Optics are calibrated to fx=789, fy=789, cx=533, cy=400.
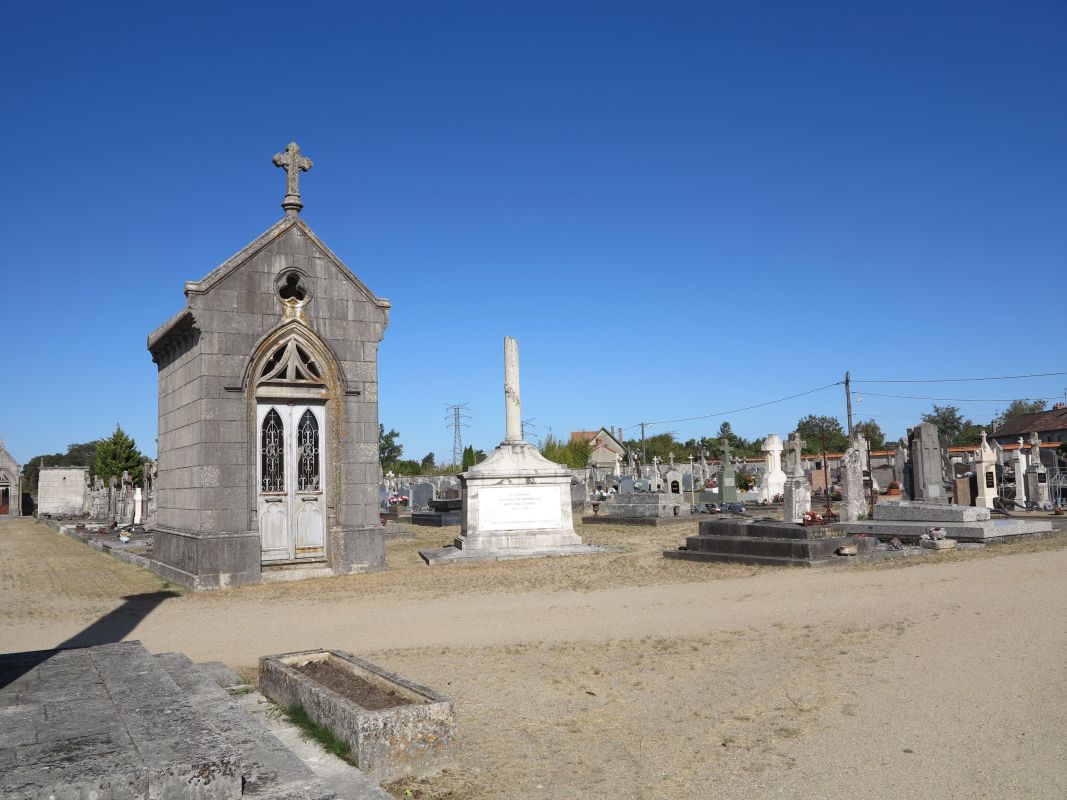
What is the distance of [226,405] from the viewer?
40.2 feet

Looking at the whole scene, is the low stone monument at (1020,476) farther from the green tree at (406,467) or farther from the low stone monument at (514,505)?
the green tree at (406,467)

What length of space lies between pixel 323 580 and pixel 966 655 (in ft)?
30.3

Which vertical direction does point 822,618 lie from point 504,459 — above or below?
below

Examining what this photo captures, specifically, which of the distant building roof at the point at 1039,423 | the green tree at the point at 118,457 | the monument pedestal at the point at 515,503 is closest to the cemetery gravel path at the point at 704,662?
the monument pedestal at the point at 515,503

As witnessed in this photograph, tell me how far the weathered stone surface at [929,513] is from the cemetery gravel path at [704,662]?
307 centimetres

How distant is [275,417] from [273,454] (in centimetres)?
60

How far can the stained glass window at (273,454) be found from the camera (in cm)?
1276

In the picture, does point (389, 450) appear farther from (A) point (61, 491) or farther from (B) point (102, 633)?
(B) point (102, 633)

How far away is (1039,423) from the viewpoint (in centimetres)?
6250

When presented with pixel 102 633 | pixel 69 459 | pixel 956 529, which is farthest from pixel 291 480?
pixel 69 459

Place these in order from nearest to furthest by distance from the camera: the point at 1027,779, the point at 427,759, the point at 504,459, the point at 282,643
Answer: the point at 1027,779 → the point at 427,759 → the point at 282,643 → the point at 504,459

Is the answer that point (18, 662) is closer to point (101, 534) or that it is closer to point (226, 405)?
point (226, 405)

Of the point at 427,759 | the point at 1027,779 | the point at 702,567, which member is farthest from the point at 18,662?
the point at 702,567

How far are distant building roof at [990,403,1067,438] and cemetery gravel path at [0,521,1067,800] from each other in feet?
187
